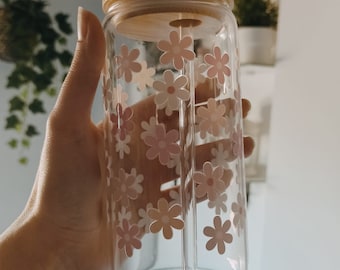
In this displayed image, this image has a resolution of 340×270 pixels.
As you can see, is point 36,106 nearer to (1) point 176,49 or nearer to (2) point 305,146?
(2) point 305,146

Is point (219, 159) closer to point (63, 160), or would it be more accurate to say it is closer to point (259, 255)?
point (63, 160)

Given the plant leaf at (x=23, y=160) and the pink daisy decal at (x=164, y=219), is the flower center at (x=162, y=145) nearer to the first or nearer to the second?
the pink daisy decal at (x=164, y=219)

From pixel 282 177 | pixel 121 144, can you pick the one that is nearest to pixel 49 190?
pixel 121 144

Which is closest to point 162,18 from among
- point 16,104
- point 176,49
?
point 176,49

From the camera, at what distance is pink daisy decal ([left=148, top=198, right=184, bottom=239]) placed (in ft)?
1.49

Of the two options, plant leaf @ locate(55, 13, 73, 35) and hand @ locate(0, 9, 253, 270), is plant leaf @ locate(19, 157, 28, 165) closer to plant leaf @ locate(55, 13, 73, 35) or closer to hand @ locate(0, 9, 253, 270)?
plant leaf @ locate(55, 13, 73, 35)

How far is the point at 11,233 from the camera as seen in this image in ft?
1.93

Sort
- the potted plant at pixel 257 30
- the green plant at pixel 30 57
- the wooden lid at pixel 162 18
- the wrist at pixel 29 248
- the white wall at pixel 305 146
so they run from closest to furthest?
1. the wooden lid at pixel 162 18
2. the wrist at pixel 29 248
3. the white wall at pixel 305 146
4. the potted plant at pixel 257 30
5. the green plant at pixel 30 57

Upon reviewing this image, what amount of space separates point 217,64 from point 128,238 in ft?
0.61

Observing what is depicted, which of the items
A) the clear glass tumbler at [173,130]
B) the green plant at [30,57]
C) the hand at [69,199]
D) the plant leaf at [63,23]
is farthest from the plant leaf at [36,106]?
the clear glass tumbler at [173,130]

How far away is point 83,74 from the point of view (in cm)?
52

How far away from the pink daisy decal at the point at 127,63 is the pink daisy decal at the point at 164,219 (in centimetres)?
13

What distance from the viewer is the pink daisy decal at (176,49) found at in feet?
1.49

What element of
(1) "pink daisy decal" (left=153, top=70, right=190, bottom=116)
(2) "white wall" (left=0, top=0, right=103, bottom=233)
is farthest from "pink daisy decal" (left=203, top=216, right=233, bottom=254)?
(2) "white wall" (left=0, top=0, right=103, bottom=233)
